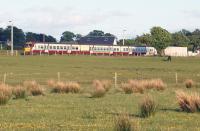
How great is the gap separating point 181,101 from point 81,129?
599 cm

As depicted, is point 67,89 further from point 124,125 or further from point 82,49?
point 82,49

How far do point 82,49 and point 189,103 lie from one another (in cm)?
15985

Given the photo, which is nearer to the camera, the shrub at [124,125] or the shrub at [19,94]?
the shrub at [124,125]

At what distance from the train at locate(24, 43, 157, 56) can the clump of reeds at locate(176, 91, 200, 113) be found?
14282 centimetres

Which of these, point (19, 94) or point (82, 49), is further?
point (82, 49)

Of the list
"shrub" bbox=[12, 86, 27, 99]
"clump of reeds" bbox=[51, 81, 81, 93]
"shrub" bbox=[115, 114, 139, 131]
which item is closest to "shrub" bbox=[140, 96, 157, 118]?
"shrub" bbox=[115, 114, 139, 131]

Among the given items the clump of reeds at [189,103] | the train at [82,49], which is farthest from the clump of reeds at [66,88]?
the train at [82,49]

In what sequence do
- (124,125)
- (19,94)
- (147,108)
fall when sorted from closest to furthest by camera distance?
(124,125), (147,108), (19,94)

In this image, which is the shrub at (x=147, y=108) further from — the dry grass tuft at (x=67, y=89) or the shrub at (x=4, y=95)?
the dry grass tuft at (x=67, y=89)

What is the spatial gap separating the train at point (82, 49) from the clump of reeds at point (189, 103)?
469ft

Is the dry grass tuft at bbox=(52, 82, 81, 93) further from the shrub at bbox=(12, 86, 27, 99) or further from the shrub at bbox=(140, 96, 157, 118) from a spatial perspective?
the shrub at bbox=(140, 96, 157, 118)

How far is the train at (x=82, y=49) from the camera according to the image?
166m

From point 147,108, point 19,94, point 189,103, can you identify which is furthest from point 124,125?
point 19,94

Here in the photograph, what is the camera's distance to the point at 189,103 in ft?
66.3
